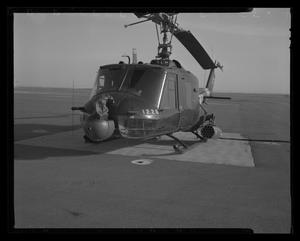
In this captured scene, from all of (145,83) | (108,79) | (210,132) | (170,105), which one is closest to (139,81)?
(145,83)

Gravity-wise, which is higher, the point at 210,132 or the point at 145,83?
the point at 145,83

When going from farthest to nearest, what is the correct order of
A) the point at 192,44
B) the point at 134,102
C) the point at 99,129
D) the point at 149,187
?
1. the point at 192,44
2. the point at 134,102
3. the point at 99,129
4. the point at 149,187

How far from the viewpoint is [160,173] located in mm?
6625

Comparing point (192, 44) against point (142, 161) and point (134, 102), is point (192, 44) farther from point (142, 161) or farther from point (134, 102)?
point (142, 161)

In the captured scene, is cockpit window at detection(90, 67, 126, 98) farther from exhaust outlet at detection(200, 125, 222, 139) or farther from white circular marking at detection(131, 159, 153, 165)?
exhaust outlet at detection(200, 125, 222, 139)

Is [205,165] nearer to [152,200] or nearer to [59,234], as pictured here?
[152,200]

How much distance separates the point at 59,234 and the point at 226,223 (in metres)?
2.48

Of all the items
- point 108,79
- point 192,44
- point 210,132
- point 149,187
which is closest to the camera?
point 149,187

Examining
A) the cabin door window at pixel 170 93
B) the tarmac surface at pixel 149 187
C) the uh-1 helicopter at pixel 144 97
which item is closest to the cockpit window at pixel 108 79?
the uh-1 helicopter at pixel 144 97

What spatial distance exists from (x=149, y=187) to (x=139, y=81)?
Result: 289 cm

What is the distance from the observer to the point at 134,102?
6938mm

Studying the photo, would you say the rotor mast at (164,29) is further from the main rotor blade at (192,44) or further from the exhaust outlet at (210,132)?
the exhaust outlet at (210,132)

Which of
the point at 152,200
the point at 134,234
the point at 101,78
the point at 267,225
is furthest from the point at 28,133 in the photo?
the point at 267,225

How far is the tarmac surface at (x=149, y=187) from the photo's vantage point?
4.31 m
